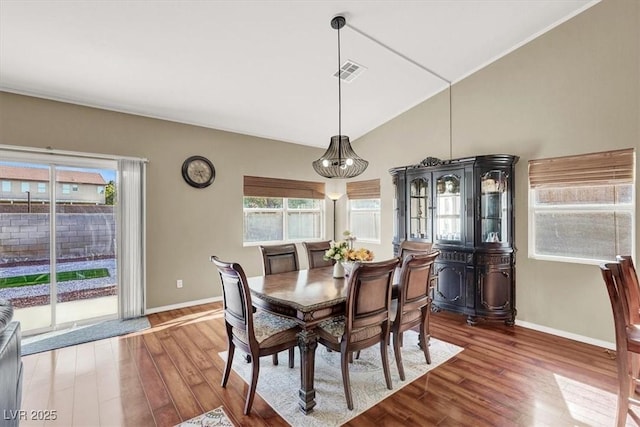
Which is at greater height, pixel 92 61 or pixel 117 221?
pixel 92 61

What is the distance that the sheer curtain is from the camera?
391 centimetres

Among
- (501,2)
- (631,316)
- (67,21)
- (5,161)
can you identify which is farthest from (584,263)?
(5,161)

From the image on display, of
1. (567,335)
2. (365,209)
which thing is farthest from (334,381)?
(365,209)

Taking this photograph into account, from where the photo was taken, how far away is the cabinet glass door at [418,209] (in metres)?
4.34

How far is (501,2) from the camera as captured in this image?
2.92m

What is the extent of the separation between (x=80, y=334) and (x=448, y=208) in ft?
15.7

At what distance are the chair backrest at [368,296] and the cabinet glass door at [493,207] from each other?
2.07 meters

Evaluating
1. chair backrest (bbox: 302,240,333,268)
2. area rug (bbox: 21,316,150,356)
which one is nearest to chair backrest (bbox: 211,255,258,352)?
chair backrest (bbox: 302,240,333,268)

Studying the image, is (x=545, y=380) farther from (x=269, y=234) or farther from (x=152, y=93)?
(x=152, y=93)

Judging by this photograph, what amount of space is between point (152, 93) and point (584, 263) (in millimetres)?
5330

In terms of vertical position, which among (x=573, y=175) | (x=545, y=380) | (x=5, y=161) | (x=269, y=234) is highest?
(x=5, y=161)

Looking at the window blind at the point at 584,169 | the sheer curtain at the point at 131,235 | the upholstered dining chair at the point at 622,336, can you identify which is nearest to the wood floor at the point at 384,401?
the upholstered dining chair at the point at 622,336

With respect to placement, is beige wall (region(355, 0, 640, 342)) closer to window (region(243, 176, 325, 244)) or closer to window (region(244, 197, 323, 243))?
window (region(243, 176, 325, 244))

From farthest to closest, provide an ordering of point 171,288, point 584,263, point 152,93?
1. point 171,288
2. point 152,93
3. point 584,263
